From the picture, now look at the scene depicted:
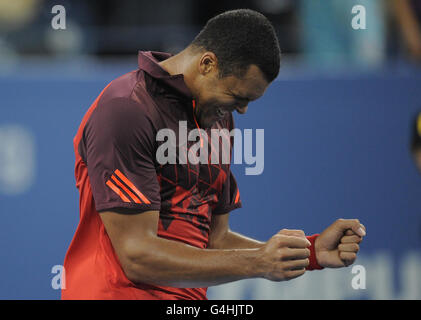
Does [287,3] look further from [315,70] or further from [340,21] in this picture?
[315,70]

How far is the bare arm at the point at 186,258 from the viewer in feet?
6.64

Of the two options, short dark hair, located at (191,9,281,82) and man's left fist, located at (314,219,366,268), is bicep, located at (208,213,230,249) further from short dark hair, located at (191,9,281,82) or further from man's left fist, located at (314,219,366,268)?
short dark hair, located at (191,9,281,82)

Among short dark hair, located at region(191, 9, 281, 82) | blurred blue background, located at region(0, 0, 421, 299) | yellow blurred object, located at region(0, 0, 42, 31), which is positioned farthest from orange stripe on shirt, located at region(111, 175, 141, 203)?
Result: yellow blurred object, located at region(0, 0, 42, 31)

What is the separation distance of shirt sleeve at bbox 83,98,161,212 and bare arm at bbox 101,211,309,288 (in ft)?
0.16

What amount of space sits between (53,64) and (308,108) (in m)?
1.56

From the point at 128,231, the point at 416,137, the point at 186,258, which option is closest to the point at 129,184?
the point at 128,231

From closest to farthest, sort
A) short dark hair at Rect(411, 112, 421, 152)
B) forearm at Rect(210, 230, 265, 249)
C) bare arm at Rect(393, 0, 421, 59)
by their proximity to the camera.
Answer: forearm at Rect(210, 230, 265, 249), short dark hair at Rect(411, 112, 421, 152), bare arm at Rect(393, 0, 421, 59)

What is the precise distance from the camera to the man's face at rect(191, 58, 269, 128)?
2195mm

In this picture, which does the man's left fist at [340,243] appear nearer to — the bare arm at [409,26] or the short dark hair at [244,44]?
the short dark hair at [244,44]

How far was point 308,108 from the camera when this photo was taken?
4070 mm

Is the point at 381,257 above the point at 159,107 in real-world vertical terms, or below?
below

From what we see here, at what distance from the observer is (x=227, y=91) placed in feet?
7.34

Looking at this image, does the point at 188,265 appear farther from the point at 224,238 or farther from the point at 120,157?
the point at 224,238
